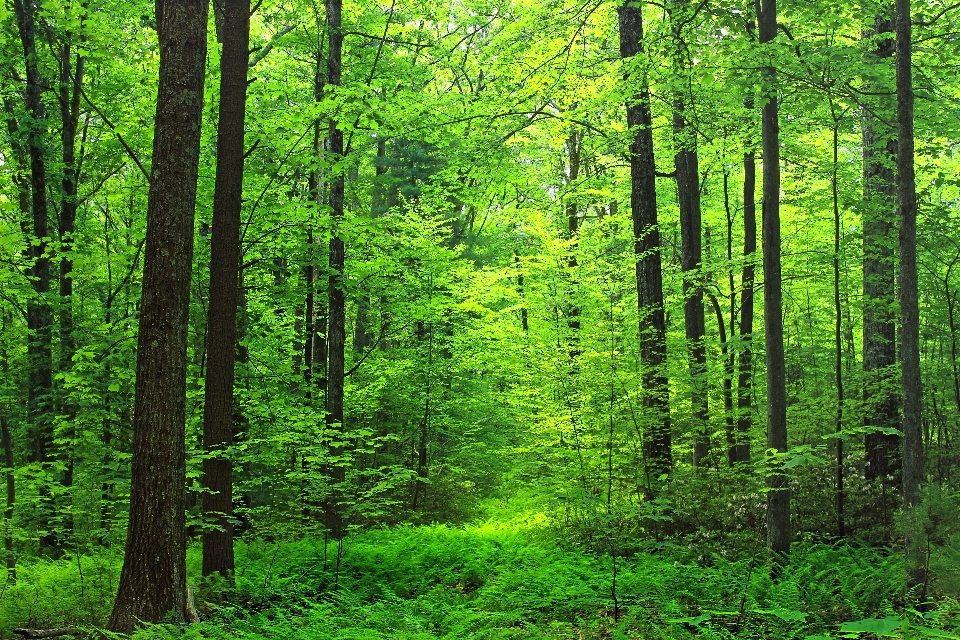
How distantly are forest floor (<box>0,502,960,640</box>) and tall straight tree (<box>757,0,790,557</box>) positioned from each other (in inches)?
19.2

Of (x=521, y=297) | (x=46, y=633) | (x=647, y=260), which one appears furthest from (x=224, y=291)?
(x=521, y=297)

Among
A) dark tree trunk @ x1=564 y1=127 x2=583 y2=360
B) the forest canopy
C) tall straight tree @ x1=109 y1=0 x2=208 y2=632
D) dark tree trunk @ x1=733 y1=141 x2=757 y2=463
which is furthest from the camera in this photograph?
dark tree trunk @ x1=564 y1=127 x2=583 y2=360

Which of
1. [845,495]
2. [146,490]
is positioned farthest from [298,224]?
[845,495]

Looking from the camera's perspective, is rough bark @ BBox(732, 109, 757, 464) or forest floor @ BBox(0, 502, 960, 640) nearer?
forest floor @ BBox(0, 502, 960, 640)

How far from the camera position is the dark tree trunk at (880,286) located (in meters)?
7.56

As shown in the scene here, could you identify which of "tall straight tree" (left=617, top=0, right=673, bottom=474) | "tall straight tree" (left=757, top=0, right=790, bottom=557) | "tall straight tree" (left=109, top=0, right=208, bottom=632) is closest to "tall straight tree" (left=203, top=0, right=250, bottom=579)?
"tall straight tree" (left=109, top=0, right=208, bottom=632)

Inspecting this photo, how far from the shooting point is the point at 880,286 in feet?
32.9

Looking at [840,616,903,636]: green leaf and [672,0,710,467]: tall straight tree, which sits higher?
[672,0,710,467]: tall straight tree

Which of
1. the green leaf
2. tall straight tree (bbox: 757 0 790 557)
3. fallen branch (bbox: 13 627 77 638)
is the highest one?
tall straight tree (bbox: 757 0 790 557)

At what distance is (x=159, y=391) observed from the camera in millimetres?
5520

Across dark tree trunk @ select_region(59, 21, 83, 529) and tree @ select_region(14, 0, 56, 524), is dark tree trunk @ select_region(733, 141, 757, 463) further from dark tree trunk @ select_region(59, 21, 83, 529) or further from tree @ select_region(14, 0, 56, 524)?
tree @ select_region(14, 0, 56, 524)

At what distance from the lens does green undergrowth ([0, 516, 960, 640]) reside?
5.06 m

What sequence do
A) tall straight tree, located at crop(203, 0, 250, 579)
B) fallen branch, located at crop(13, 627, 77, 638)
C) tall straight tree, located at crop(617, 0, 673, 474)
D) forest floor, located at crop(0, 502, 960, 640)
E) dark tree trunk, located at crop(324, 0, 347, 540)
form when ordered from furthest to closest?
dark tree trunk, located at crop(324, 0, 347, 540) → tall straight tree, located at crop(617, 0, 673, 474) → tall straight tree, located at crop(203, 0, 250, 579) → fallen branch, located at crop(13, 627, 77, 638) → forest floor, located at crop(0, 502, 960, 640)

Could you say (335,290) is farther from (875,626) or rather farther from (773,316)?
(875,626)
